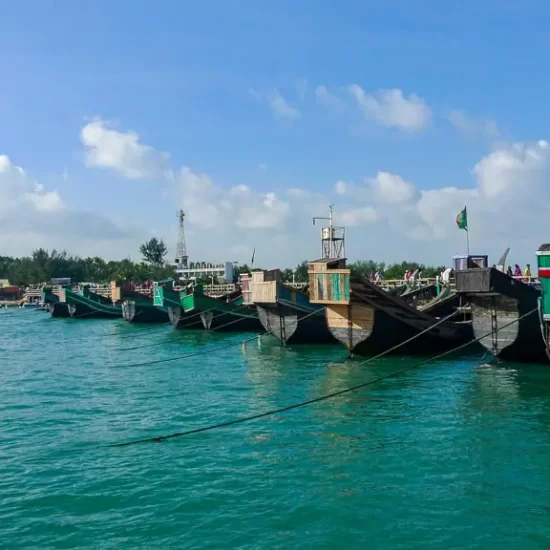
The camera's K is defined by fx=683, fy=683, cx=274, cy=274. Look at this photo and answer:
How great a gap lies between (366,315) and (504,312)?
160 inches

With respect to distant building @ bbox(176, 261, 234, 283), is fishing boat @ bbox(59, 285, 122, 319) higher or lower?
lower

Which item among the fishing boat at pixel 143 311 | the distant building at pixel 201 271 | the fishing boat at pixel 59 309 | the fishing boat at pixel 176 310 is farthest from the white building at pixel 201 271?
the fishing boat at pixel 176 310

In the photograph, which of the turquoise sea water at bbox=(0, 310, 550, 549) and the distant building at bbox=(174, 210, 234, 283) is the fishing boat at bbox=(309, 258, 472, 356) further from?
the distant building at bbox=(174, 210, 234, 283)

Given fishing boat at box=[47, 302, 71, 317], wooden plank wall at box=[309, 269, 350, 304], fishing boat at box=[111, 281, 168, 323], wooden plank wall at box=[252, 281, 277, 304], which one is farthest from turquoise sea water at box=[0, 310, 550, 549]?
fishing boat at box=[47, 302, 71, 317]

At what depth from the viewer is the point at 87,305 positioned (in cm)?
5512

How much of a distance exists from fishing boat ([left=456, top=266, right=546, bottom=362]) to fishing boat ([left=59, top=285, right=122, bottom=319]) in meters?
39.8

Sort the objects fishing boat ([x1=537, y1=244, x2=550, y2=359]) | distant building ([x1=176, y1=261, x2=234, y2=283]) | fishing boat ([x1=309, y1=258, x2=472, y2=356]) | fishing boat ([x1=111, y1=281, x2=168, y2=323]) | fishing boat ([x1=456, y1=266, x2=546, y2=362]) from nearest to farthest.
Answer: fishing boat ([x1=537, y1=244, x2=550, y2=359]) < fishing boat ([x1=456, y1=266, x2=546, y2=362]) < fishing boat ([x1=309, y1=258, x2=472, y2=356]) < fishing boat ([x1=111, y1=281, x2=168, y2=323]) < distant building ([x1=176, y1=261, x2=234, y2=283])

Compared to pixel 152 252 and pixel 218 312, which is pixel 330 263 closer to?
pixel 218 312

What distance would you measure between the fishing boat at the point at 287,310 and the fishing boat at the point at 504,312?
7.99 meters

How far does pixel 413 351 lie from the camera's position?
21.2 m

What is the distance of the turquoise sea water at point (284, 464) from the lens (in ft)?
25.7

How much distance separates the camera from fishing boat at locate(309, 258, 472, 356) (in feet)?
65.2

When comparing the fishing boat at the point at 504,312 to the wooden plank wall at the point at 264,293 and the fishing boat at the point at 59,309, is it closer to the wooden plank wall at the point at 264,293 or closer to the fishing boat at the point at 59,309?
the wooden plank wall at the point at 264,293

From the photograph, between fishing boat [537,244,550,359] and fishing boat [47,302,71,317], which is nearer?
fishing boat [537,244,550,359]
